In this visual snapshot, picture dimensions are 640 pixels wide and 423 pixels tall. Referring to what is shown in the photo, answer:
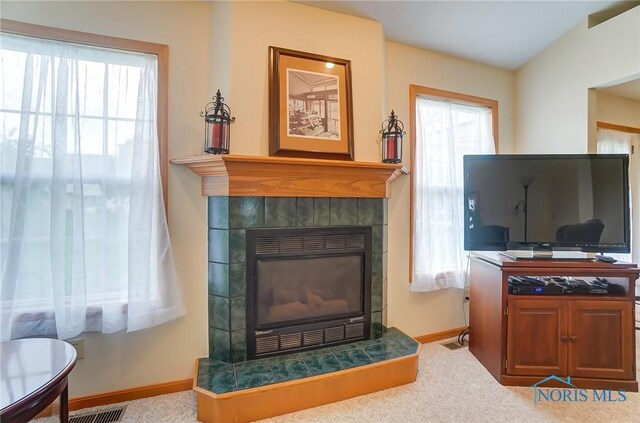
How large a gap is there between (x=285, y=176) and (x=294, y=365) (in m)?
1.26

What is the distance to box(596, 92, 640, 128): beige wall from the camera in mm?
3334

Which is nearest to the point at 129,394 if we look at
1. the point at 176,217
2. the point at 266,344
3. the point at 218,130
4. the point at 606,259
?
the point at 266,344

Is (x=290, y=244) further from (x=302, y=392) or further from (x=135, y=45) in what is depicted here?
(x=135, y=45)

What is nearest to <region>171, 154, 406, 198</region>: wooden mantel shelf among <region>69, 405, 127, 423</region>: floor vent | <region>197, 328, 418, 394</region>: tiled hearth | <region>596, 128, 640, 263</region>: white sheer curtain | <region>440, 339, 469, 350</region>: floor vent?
<region>197, 328, 418, 394</region>: tiled hearth

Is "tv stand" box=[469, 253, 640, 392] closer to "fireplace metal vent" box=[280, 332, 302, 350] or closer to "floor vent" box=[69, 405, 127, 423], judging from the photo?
"fireplace metal vent" box=[280, 332, 302, 350]

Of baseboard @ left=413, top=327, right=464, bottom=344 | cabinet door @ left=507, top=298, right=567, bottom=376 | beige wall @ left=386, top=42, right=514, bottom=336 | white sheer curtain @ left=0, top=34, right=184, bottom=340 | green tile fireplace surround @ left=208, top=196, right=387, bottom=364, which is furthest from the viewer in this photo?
baseboard @ left=413, top=327, right=464, bottom=344

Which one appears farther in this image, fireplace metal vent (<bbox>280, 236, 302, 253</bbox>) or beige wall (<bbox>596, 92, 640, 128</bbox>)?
beige wall (<bbox>596, 92, 640, 128</bbox>)

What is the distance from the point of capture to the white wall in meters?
1.91

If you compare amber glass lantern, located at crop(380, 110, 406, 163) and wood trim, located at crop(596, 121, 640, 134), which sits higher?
wood trim, located at crop(596, 121, 640, 134)

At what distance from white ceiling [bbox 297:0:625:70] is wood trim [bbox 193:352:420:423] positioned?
2522 mm

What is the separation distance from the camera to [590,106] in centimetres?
251

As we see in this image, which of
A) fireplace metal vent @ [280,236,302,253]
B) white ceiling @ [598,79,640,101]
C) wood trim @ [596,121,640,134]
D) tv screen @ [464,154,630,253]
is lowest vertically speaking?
fireplace metal vent @ [280,236,302,253]

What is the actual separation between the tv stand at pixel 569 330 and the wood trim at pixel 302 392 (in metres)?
0.72

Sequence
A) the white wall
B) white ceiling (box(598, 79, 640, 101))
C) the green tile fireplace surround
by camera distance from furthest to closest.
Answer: white ceiling (box(598, 79, 640, 101)) < the green tile fireplace surround < the white wall
